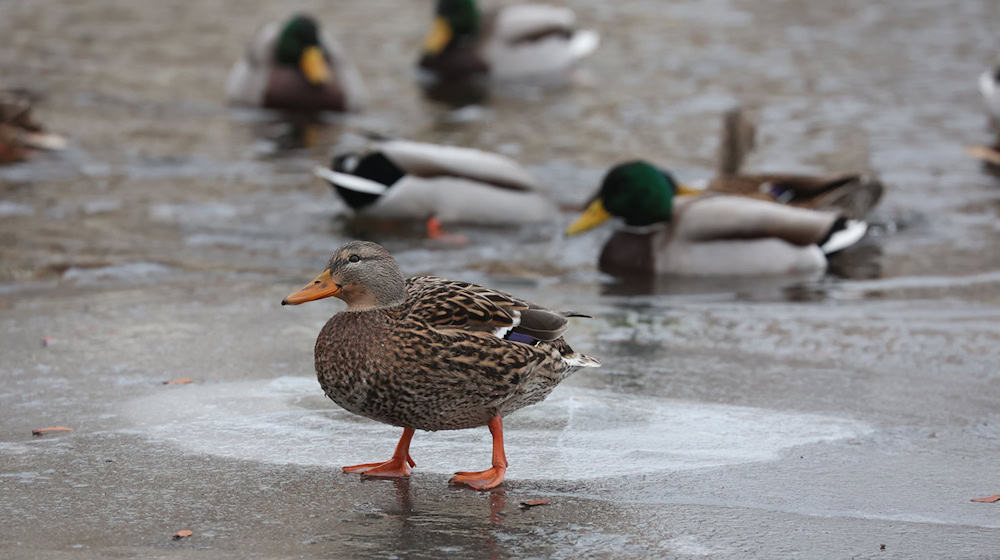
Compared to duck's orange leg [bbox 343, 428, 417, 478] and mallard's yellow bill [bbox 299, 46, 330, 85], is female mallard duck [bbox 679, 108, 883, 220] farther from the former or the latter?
mallard's yellow bill [bbox 299, 46, 330, 85]

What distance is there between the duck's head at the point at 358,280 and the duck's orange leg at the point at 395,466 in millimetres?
431

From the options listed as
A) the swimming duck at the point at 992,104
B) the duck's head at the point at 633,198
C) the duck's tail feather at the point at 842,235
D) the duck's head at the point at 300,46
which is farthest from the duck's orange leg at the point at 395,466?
the duck's head at the point at 300,46

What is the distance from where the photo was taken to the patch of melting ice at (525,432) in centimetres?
469

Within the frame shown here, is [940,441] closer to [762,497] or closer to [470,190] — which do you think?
[762,497]

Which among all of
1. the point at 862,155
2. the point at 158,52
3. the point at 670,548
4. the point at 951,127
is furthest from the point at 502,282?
the point at 158,52

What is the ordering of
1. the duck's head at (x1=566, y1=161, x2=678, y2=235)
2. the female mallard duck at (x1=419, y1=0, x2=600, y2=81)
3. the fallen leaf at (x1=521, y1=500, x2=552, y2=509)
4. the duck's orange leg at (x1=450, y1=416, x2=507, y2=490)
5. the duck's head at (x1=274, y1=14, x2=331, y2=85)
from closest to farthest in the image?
the fallen leaf at (x1=521, y1=500, x2=552, y2=509)
the duck's orange leg at (x1=450, y1=416, x2=507, y2=490)
the duck's head at (x1=566, y1=161, x2=678, y2=235)
the duck's head at (x1=274, y1=14, x2=331, y2=85)
the female mallard duck at (x1=419, y1=0, x2=600, y2=81)

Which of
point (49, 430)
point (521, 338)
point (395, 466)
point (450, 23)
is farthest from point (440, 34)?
point (395, 466)

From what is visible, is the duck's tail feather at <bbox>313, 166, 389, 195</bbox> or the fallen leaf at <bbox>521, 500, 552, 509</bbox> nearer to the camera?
the fallen leaf at <bbox>521, 500, 552, 509</bbox>

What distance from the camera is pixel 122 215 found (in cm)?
977

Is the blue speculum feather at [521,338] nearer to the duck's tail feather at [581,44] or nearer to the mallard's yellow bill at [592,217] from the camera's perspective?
the mallard's yellow bill at [592,217]

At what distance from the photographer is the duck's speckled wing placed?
4457 mm

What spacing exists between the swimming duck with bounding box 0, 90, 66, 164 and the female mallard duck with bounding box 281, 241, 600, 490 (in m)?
7.71

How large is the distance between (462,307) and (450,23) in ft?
40.1

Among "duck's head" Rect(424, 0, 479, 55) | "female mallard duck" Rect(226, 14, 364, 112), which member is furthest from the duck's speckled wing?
"duck's head" Rect(424, 0, 479, 55)
